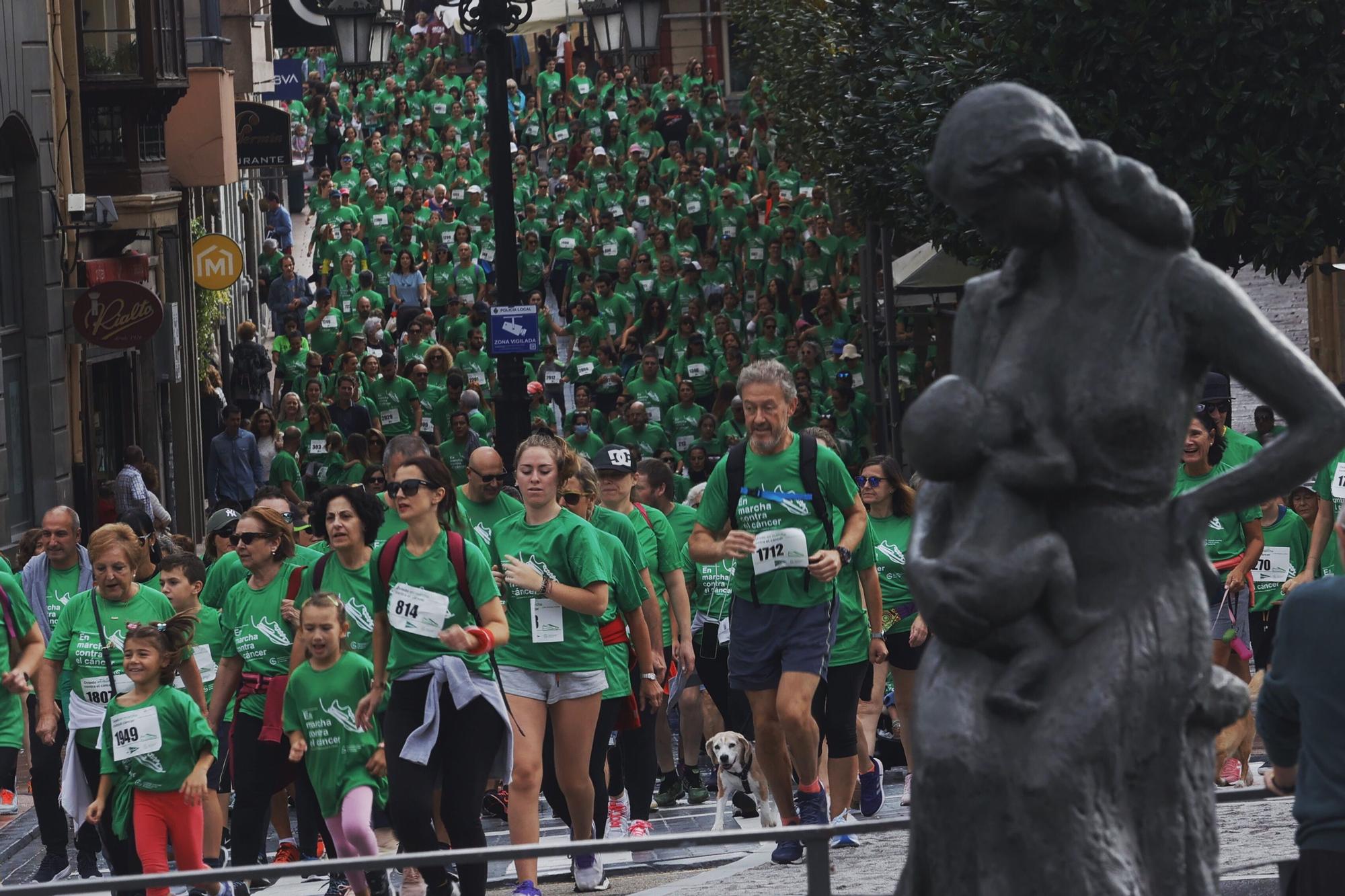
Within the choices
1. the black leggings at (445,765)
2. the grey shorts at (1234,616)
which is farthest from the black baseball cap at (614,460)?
the black leggings at (445,765)

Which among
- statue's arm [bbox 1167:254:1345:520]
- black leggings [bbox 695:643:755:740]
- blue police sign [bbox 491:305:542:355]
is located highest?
statue's arm [bbox 1167:254:1345:520]

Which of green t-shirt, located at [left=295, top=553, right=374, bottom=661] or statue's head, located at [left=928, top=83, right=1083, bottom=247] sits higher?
statue's head, located at [left=928, top=83, right=1083, bottom=247]

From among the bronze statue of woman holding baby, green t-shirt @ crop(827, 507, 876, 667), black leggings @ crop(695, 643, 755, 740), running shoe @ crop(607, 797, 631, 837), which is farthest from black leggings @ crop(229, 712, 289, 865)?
the bronze statue of woman holding baby

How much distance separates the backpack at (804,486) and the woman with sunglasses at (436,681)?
1425 millimetres

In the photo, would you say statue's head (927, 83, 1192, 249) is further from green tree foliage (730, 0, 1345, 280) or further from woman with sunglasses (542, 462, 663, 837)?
green tree foliage (730, 0, 1345, 280)

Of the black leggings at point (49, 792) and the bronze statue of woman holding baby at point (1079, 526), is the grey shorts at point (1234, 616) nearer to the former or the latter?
the black leggings at point (49, 792)

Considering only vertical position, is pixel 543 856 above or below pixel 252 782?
above

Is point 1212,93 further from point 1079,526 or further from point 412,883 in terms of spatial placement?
point 1079,526

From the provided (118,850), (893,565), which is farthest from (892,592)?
(118,850)

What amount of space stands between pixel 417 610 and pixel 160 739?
1480 mm

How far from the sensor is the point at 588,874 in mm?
6199

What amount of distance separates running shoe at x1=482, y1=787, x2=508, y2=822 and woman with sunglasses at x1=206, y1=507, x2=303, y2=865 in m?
1.57

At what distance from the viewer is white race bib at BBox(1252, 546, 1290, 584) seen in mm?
12422

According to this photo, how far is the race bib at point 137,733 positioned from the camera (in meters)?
10.2
